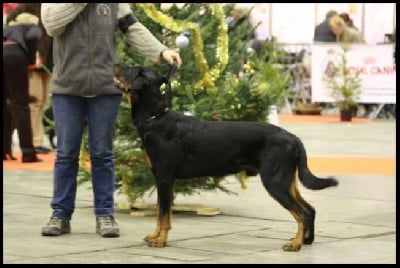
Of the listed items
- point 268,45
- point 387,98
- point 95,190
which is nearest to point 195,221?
point 95,190

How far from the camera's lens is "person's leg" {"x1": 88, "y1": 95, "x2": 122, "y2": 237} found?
7383mm

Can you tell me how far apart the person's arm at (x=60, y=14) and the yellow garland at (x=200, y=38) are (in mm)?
1212

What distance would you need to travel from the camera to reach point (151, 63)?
8492 millimetres

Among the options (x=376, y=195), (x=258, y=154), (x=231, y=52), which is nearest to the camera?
(x=258, y=154)

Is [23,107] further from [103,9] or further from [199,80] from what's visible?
[103,9]

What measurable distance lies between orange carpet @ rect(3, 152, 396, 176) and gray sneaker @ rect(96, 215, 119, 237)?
4594mm

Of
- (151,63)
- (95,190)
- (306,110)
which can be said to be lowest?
(306,110)

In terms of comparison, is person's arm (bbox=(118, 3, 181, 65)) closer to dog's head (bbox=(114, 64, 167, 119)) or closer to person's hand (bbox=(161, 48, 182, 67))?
person's hand (bbox=(161, 48, 182, 67))

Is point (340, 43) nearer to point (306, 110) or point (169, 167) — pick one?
point (306, 110)

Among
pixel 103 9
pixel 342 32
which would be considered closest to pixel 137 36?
pixel 103 9

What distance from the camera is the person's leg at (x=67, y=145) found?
291 inches

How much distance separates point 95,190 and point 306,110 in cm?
1351

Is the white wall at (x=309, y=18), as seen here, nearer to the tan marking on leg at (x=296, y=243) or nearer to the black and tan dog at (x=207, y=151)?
the black and tan dog at (x=207, y=151)

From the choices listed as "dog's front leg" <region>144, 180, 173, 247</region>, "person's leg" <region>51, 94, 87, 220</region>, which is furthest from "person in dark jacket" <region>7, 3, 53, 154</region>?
"dog's front leg" <region>144, 180, 173, 247</region>
